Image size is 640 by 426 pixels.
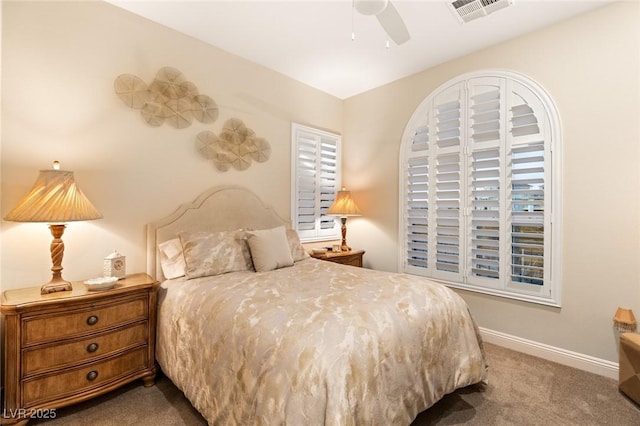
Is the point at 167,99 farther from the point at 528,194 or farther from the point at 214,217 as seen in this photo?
the point at 528,194

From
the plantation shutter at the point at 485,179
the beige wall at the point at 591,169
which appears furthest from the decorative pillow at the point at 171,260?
the beige wall at the point at 591,169

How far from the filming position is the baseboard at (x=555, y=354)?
2.38 m

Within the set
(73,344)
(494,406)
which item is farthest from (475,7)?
(73,344)

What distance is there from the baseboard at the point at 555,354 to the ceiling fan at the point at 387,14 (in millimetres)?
2930

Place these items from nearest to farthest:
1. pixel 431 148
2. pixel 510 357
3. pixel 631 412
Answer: pixel 631 412 < pixel 510 357 < pixel 431 148

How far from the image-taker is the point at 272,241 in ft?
8.93

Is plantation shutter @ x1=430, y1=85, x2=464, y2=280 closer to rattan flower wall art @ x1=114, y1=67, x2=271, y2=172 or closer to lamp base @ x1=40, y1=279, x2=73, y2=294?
rattan flower wall art @ x1=114, y1=67, x2=271, y2=172

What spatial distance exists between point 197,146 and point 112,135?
0.69 m

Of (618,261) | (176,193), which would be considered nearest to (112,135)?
(176,193)

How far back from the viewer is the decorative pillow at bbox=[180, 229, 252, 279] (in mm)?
2383

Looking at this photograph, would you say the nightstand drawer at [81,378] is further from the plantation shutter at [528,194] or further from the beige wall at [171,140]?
the plantation shutter at [528,194]

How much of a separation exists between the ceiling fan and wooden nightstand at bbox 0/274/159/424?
238 cm

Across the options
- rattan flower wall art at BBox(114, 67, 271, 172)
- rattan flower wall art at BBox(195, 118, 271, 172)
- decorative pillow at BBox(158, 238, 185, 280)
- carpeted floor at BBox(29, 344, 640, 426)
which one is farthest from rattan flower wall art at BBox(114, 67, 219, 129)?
carpeted floor at BBox(29, 344, 640, 426)

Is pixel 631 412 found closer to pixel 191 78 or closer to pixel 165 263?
pixel 165 263
